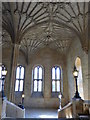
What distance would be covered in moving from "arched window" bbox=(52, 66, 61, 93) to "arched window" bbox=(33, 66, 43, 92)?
152 centimetres

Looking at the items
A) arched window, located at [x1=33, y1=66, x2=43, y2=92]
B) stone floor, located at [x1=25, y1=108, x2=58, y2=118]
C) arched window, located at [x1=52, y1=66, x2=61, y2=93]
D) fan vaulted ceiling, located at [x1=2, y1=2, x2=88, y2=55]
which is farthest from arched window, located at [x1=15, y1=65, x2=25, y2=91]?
fan vaulted ceiling, located at [x1=2, y1=2, x2=88, y2=55]

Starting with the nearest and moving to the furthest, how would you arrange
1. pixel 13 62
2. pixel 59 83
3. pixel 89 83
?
pixel 89 83
pixel 13 62
pixel 59 83

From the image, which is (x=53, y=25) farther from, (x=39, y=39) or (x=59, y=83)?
(x=59, y=83)

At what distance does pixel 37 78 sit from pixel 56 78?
2.39m

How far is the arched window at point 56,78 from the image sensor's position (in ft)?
49.6

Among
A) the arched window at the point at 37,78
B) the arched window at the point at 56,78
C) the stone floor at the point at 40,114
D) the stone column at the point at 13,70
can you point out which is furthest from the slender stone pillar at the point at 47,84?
the stone column at the point at 13,70

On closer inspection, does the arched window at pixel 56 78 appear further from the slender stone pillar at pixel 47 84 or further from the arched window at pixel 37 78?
the arched window at pixel 37 78

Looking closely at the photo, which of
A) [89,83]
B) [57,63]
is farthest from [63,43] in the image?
[89,83]

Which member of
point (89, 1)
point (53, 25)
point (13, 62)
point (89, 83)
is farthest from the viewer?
point (53, 25)

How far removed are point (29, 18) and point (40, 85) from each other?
28.1ft

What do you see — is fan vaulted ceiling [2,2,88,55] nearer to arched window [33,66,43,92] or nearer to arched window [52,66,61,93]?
arched window [52,66,61,93]

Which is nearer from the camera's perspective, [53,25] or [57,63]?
[53,25]

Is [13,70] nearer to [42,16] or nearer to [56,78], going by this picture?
[42,16]

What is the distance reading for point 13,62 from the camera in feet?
30.6
